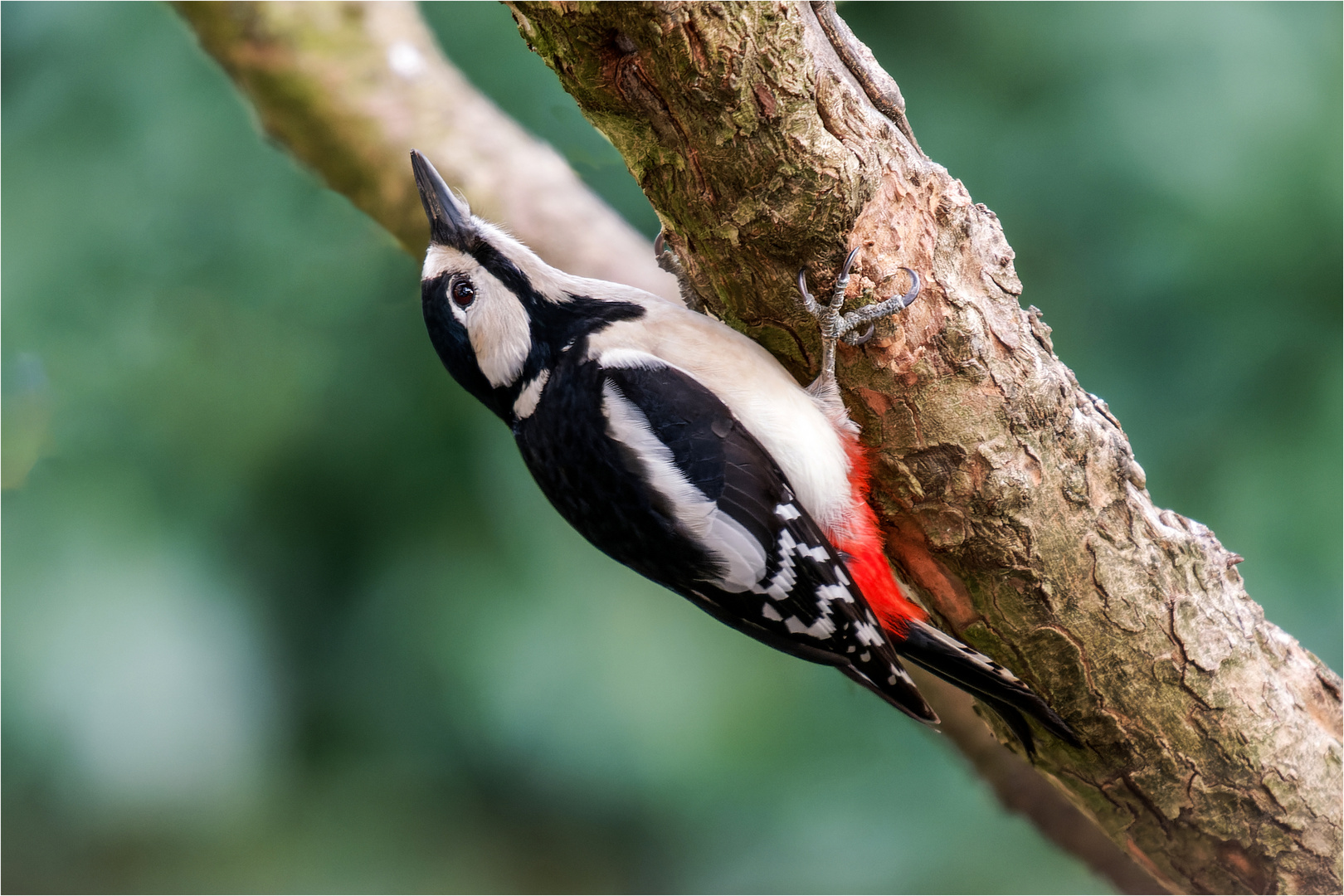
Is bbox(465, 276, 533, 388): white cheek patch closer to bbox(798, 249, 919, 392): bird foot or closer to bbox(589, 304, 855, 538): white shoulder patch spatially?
bbox(589, 304, 855, 538): white shoulder patch

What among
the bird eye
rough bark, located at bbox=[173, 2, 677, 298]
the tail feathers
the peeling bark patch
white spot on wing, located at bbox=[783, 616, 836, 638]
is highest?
rough bark, located at bbox=[173, 2, 677, 298]

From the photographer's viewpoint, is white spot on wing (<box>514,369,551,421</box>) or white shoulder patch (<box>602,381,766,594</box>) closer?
white shoulder patch (<box>602,381,766,594</box>)

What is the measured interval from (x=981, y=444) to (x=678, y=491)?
48cm

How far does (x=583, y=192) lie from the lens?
220 centimetres

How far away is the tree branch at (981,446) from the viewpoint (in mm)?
1057

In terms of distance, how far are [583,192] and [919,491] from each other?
48.6 inches

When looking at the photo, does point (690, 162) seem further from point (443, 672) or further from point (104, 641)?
point (104, 641)

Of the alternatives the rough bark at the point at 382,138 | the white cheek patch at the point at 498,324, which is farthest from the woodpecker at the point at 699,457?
the rough bark at the point at 382,138

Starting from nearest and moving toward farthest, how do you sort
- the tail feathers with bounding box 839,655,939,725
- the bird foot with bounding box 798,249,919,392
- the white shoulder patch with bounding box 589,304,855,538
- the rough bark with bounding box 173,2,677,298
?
the bird foot with bounding box 798,249,919,392 < the white shoulder patch with bounding box 589,304,855,538 < the tail feathers with bounding box 839,655,939,725 < the rough bark with bounding box 173,2,677,298

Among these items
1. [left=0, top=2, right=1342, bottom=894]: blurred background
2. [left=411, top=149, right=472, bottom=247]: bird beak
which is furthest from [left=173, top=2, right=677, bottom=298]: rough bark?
[left=411, top=149, right=472, bottom=247]: bird beak

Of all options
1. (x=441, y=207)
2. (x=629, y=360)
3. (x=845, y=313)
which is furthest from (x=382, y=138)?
(x=845, y=313)

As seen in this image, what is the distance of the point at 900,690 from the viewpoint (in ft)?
5.06

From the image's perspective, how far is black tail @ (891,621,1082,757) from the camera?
149cm

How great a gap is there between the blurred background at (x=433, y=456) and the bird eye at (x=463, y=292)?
980 mm
